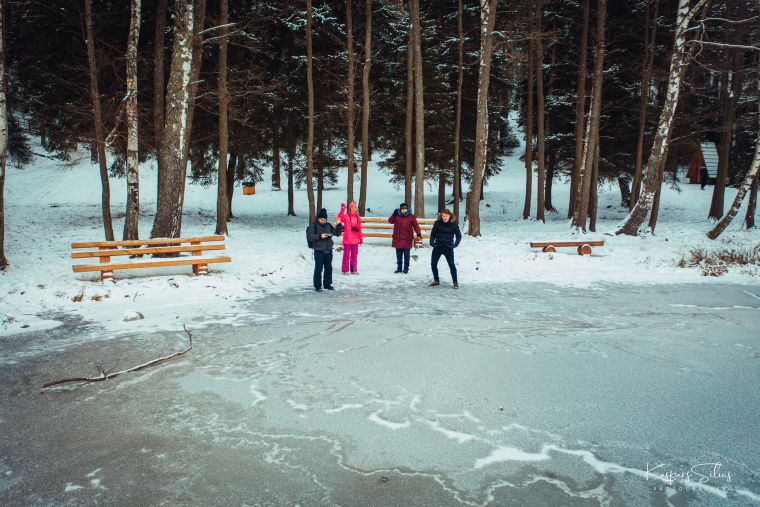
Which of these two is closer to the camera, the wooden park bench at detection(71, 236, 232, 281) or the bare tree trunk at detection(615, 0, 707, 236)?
the wooden park bench at detection(71, 236, 232, 281)

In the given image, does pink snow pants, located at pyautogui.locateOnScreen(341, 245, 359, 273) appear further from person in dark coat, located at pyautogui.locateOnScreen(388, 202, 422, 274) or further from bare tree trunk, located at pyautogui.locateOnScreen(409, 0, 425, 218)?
bare tree trunk, located at pyautogui.locateOnScreen(409, 0, 425, 218)

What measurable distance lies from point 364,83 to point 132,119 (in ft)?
29.7

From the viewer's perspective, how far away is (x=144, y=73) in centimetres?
1714

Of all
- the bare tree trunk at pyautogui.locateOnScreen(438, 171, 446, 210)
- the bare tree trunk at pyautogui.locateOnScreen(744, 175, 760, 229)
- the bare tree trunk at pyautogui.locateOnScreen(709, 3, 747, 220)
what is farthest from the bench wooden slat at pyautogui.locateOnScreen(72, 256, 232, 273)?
the bare tree trunk at pyautogui.locateOnScreen(709, 3, 747, 220)

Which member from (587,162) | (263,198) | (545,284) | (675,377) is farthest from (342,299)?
(263,198)

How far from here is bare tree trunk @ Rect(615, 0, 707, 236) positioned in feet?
47.4

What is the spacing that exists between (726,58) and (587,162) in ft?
30.8

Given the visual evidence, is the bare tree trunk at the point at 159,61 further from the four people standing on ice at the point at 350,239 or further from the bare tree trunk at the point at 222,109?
the four people standing on ice at the point at 350,239

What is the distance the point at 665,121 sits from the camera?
592 inches

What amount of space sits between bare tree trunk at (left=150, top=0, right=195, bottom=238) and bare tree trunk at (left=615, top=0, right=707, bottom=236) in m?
14.1

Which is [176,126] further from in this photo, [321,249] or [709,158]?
[709,158]

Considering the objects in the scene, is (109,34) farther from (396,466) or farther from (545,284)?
(396,466)

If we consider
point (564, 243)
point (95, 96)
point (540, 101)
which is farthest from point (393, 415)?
point (540, 101)

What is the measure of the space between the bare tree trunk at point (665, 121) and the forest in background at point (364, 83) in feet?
0.18
